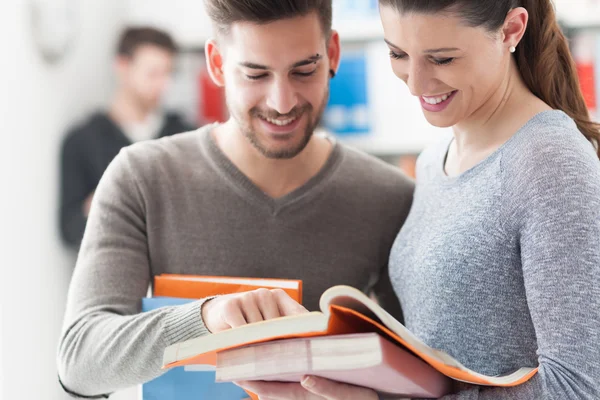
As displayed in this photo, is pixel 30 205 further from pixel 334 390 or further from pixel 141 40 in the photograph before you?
pixel 334 390

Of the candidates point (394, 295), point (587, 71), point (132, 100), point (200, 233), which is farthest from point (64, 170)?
point (587, 71)

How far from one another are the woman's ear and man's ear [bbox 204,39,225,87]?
23.6 inches

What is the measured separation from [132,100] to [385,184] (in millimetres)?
2126

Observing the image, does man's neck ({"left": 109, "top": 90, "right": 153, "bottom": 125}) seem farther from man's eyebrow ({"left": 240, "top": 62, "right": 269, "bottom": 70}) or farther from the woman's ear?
the woman's ear

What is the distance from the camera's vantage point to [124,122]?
3287 millimetres

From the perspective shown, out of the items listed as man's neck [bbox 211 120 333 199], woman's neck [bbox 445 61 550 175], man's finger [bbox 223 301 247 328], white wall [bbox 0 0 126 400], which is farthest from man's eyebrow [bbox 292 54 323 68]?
white wall [bbox 0 0 126 400]

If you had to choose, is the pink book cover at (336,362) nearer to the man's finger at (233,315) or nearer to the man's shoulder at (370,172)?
the man's finger at (233,315)

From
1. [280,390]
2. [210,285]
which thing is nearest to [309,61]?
[210,285]

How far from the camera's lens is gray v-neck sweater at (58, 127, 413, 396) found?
1.32 metres

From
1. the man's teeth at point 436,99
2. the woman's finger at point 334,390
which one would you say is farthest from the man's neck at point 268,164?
the woman's finger at point 334,390

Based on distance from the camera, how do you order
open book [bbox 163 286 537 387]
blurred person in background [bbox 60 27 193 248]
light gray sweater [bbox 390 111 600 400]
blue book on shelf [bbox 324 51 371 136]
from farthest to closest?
blue book on shelf [bbox 324 51 371 136] → blurred person in background [bbox 60 27 193 248] → light gray sweater [bbox 390 111 600 400] → open book [bbox 163 286 537 387]

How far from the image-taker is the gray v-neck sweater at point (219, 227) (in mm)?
1316

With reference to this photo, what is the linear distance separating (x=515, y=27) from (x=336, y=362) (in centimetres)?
63

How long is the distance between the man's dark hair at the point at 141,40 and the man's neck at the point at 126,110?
204mm
